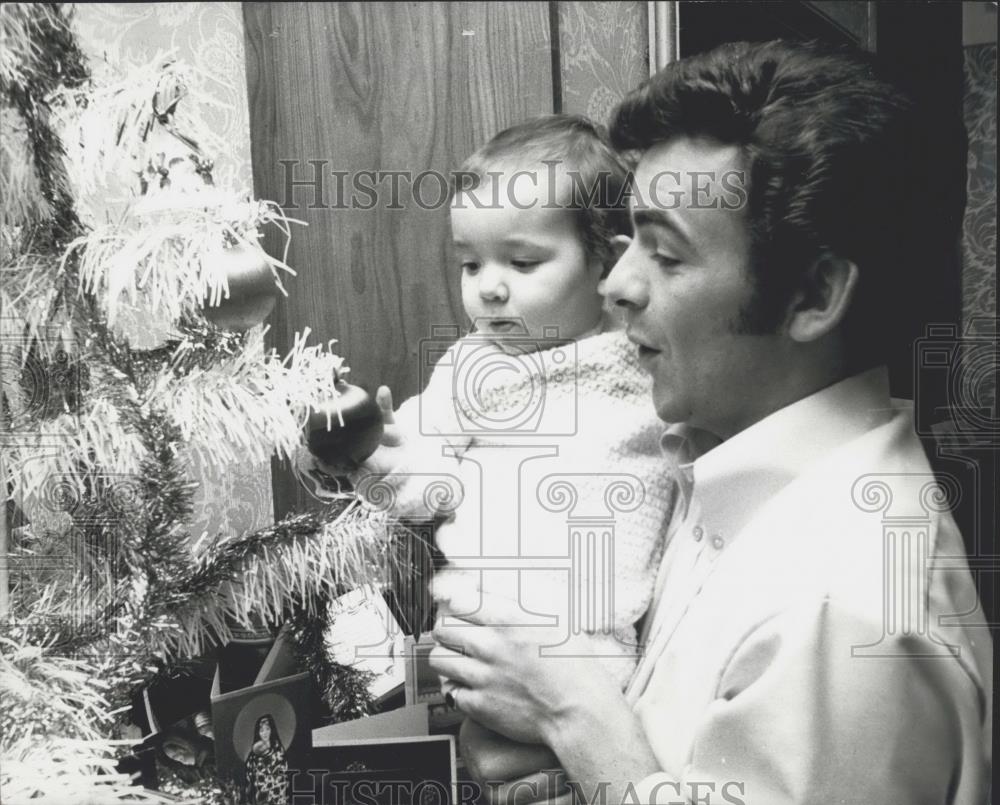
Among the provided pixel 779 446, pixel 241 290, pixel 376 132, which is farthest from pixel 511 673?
pixel 376 132

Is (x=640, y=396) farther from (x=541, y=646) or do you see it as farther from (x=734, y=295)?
(x=541, y=646)

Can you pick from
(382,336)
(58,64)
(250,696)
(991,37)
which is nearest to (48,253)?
(58,64)

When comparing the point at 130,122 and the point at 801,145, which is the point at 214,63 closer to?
the point at 130,122

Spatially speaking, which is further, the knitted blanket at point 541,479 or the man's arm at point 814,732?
the knitted blanket at point 541,479

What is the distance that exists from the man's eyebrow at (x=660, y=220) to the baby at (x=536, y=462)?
83 millimetres

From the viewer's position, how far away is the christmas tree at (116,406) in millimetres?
750

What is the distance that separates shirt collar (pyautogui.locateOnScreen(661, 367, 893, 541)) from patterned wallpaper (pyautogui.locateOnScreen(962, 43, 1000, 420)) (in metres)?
0.13

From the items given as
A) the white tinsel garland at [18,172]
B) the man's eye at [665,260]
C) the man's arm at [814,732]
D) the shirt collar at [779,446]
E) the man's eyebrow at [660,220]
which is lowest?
the man's arm at [814,732]

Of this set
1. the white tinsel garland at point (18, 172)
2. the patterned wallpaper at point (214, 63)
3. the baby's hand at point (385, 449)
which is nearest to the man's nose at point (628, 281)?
the baby's hand at point (385, 449)

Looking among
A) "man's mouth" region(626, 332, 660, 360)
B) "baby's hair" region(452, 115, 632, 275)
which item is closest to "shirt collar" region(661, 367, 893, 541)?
"man's mouth" region(626, 332, 660, 360)

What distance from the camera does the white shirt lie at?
2.41 ft

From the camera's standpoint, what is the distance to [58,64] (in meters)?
0.75

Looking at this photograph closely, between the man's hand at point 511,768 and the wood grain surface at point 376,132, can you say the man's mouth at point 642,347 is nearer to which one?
the wood grain surface at point 376,132

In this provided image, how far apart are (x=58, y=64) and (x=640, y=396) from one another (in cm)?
59
